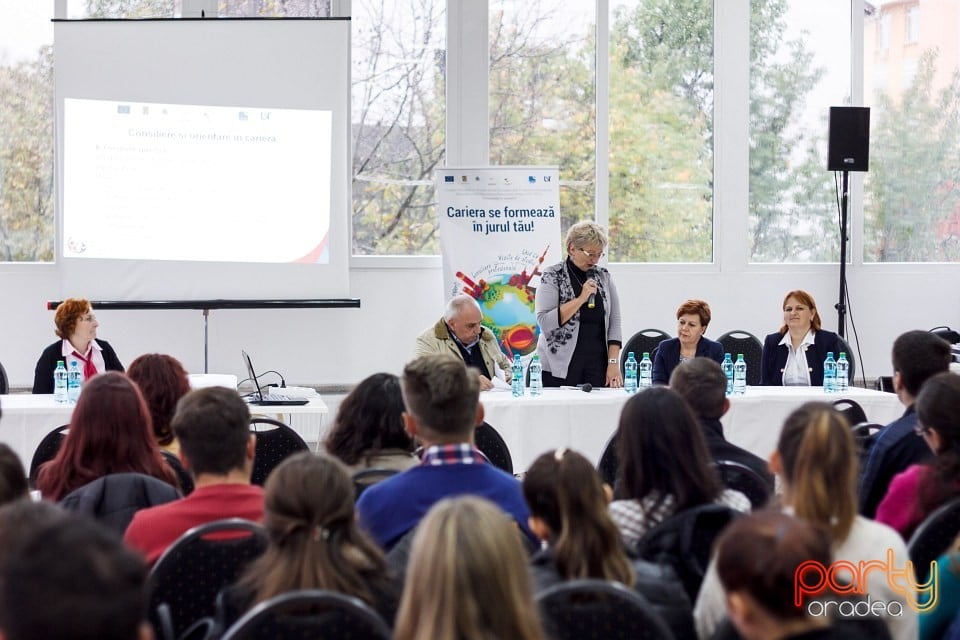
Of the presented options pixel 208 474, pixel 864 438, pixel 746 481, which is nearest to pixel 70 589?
pixel 208 474

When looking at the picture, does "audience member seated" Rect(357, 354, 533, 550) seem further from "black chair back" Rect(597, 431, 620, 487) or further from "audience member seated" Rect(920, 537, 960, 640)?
"black chair back" Rect(597, 431, 620, 487)

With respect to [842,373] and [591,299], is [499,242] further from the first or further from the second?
[842,373]

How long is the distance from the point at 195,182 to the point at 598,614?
18.9 ft

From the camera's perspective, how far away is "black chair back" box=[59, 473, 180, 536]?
2617mm

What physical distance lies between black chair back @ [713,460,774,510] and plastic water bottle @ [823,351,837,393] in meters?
2.70

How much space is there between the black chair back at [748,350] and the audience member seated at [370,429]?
3645 millimetres

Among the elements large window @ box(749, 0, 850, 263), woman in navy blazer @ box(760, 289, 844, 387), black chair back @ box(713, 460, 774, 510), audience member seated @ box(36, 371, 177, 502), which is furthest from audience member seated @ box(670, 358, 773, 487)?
large window @ box(749, 0, 850, 263)

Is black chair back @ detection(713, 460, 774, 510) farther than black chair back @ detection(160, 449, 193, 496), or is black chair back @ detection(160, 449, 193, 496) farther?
black chair back @ detection(160, 449, 193, 496)

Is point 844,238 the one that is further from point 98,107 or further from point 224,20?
point 98,107

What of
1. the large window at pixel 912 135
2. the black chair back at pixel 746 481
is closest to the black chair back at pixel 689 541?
the black chair back at pixel 746 481

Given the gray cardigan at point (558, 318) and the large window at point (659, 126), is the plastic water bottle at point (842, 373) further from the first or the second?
the large window at point (659, 126)

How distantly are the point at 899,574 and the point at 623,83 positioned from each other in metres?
6.36

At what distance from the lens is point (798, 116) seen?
8.28 meters

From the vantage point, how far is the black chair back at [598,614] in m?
1.82
